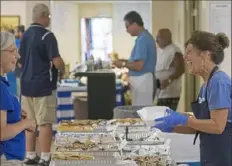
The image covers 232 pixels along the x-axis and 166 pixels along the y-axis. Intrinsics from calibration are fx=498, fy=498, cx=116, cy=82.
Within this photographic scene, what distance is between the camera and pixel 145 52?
15.8 ft

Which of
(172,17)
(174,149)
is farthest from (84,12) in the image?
(174,149)

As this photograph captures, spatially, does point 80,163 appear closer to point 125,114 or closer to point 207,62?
point 207,62

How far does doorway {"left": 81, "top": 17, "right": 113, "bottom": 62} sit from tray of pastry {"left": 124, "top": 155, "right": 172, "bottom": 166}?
393 inches

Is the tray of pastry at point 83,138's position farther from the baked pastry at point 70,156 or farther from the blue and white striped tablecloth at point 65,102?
the blue and white striped tablecloth at point 65,102

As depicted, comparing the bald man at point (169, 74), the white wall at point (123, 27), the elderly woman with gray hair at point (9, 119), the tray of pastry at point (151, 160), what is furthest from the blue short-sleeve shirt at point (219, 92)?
the white wall at point (123, 27)

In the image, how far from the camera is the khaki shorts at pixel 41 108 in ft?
15.4

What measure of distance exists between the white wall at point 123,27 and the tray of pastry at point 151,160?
9.81 metres

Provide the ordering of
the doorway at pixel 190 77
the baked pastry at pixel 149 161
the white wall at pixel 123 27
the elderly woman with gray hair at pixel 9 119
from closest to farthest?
the elderly woman with gray hair at pixel 9 119 < the baked pastry at pixel 149 161 < the doorway at pixel 190 77 < the white wall at pixel 123 27

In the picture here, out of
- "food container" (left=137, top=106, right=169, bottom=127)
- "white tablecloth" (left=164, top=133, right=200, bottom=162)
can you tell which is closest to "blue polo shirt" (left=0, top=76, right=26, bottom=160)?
"food container" (left=137, top=106, right=169, bottom=127)

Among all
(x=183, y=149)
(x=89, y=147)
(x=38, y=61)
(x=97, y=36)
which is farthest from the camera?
(x=97, y=36)

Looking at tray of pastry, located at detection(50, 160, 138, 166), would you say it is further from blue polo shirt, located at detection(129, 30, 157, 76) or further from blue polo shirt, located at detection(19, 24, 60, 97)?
blue polo shirt, located at detection(129, 30, 157, 76)

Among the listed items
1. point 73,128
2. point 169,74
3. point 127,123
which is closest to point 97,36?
point 169,74

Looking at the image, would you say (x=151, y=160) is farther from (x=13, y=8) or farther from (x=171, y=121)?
(x=13, y=8)

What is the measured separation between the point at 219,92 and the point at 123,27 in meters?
10.2
